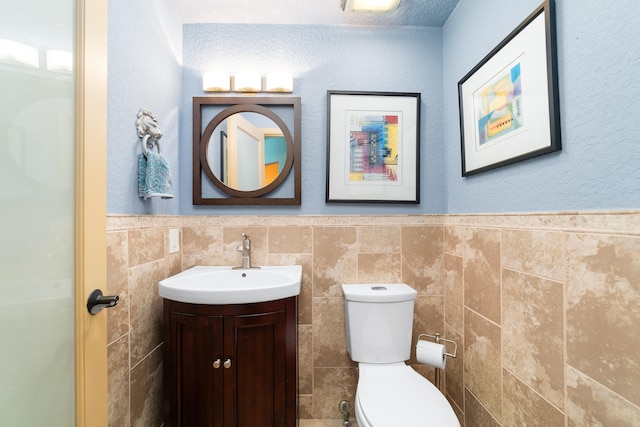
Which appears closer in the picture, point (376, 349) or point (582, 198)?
point (582, 198)

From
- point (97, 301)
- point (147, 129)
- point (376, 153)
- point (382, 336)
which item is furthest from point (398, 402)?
point (147, 129)

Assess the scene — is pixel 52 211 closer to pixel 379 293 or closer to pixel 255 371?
pixel 255 371

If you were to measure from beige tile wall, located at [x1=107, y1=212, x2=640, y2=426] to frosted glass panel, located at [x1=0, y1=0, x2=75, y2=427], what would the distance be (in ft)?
1.29

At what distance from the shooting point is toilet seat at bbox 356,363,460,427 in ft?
3.14

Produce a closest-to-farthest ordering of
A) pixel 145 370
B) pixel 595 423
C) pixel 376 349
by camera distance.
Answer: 1. pixel 595 423
2. pixel 145 370
3. pixel 376 349

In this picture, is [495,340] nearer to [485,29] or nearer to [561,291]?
[561,291]

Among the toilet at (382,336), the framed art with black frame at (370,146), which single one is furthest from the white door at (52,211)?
the framed art with black frame at (370,146)

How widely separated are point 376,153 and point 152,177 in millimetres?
1224

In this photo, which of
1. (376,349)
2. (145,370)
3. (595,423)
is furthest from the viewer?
(376,349)

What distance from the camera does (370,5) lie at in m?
1.45

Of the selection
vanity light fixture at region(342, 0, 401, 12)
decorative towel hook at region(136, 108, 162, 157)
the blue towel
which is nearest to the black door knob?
the blue towel

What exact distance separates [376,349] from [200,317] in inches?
35.7

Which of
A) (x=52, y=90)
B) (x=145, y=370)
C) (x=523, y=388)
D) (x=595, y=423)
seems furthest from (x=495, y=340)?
(x=52, y=90)

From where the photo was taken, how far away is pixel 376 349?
1.40 m
